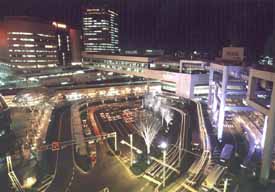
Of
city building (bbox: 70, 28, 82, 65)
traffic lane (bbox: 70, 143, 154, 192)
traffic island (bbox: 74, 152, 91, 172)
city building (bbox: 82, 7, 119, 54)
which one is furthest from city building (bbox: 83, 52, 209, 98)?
city building (bbox: 82, 7, 119, 54)

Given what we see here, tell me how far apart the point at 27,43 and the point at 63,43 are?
1560cm

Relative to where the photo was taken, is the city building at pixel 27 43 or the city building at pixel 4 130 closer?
the city building at pixel 4 130

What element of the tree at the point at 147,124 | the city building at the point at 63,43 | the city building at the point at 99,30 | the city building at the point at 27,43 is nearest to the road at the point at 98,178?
the tree at the point at 147,124

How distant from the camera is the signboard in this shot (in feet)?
116

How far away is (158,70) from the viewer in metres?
55.2

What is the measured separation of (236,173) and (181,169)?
517cm

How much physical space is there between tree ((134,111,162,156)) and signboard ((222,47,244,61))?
1686cm

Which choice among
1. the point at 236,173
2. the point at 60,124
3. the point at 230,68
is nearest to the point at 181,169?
the point at 236,173

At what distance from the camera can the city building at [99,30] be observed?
113344mm

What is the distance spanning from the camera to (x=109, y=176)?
1992 centimetres

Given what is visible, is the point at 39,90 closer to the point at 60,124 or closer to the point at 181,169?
the point at 60,124

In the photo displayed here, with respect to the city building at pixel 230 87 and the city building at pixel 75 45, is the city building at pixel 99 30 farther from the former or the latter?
the city building at pixel 230 87

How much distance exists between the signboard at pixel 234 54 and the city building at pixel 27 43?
230 ft

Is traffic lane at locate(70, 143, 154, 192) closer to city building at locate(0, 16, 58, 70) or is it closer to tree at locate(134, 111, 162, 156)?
tree at locate(134, 111, 162, 156)
